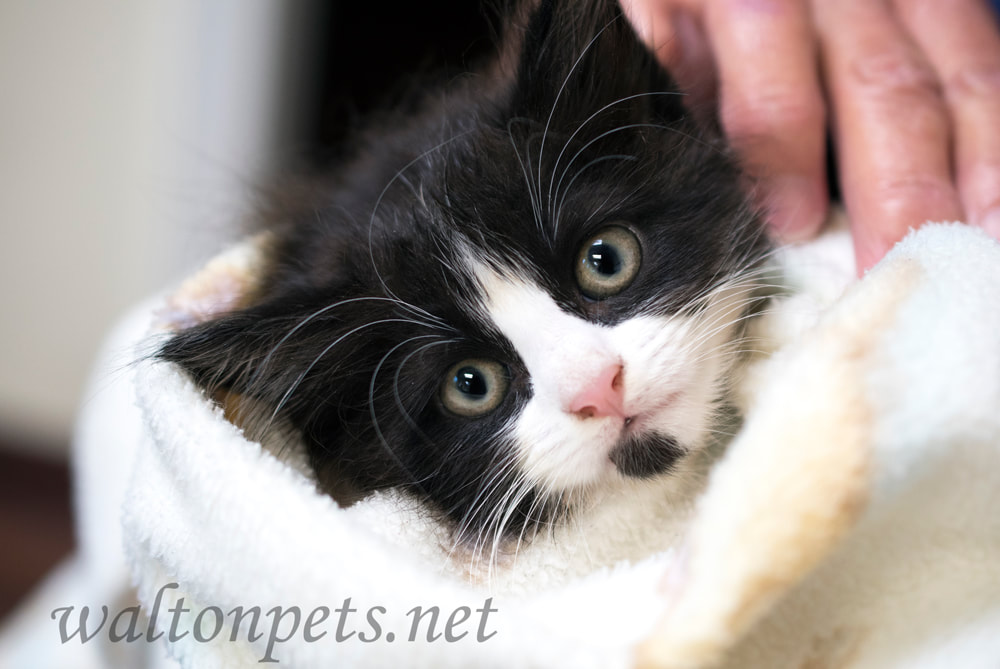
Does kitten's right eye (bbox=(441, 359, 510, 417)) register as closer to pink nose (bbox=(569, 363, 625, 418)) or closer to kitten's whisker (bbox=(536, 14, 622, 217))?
pink nose (bbox=(569, 363, 625, 418))

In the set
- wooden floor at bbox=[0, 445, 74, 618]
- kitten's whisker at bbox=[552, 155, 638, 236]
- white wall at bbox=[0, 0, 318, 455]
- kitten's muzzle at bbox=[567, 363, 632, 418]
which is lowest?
wooden floor at bbox=[0, 445, 74, 618]

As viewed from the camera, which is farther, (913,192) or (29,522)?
(29,522)

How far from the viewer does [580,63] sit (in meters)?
1.17

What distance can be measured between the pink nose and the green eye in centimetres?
15

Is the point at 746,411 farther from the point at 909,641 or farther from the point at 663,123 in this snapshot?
the point at 663,123

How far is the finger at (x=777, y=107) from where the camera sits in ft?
4.09

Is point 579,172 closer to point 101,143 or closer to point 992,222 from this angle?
point 992,222

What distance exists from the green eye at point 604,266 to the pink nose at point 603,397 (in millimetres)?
149

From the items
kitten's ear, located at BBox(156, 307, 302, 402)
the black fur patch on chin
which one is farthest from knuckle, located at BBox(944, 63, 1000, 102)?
kitten's ear, located at BBox(156, 307, 302, 402)

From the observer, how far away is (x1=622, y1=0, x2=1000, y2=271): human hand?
3.88ft

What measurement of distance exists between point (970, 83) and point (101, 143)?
3.40 meters

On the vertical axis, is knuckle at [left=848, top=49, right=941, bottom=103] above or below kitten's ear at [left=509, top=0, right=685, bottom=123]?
above

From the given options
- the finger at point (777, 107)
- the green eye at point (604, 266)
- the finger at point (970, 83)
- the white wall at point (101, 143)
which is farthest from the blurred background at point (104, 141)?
the green eye at point (604, 266)

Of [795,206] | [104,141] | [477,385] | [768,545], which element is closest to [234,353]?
[477,385]
